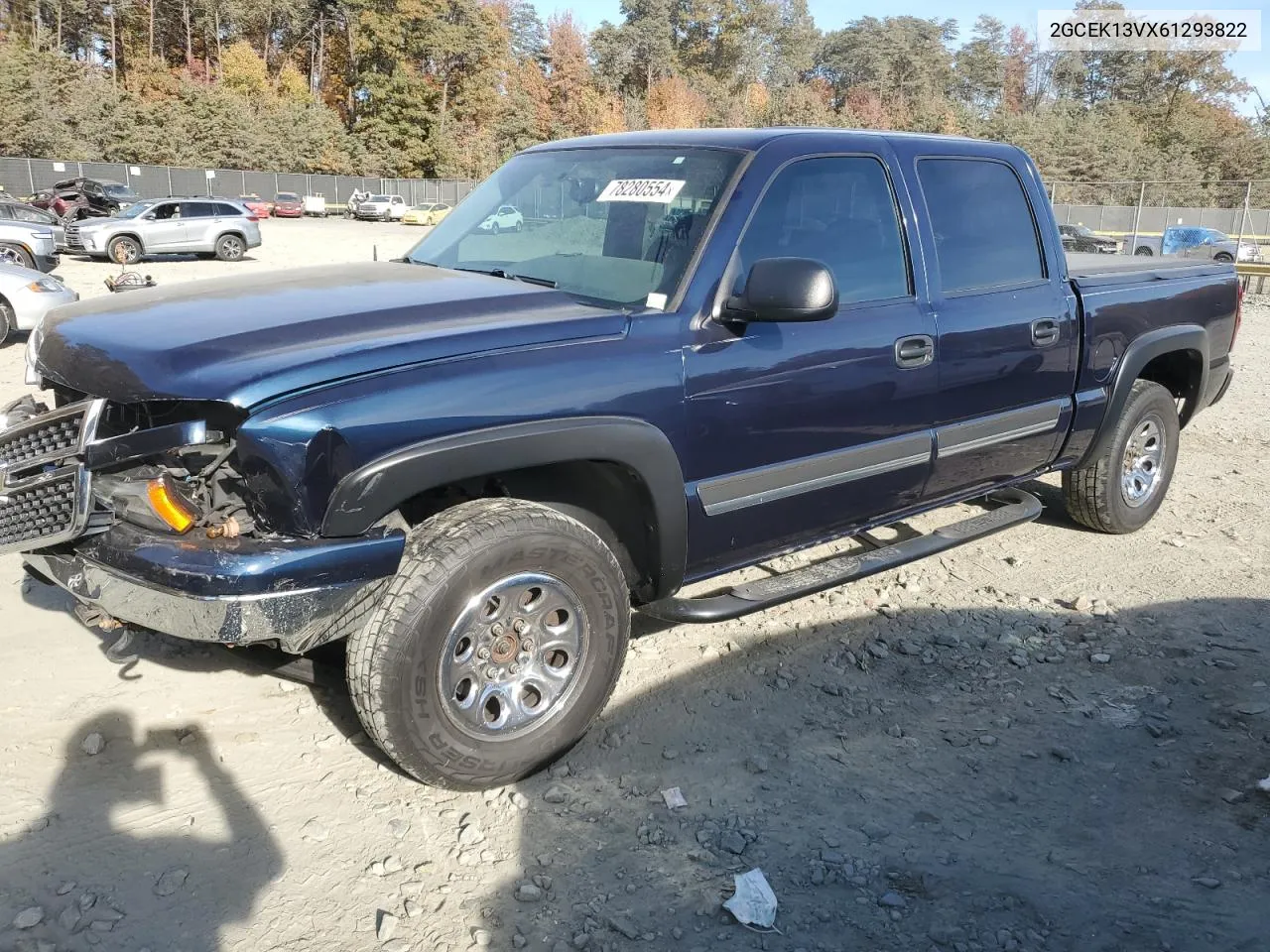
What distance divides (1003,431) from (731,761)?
2.00 metres

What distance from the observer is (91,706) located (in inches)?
138

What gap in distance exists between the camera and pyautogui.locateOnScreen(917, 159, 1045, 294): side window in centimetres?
418

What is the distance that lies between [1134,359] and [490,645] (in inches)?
143

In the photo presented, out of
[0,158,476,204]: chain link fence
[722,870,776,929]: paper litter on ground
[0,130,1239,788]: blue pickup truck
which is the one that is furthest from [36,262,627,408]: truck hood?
[0,158,476,204]: chain link fence

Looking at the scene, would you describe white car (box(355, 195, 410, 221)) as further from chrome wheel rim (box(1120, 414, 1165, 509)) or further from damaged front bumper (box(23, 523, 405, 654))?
damaged front bumper (box(23, 523, 405, 654))

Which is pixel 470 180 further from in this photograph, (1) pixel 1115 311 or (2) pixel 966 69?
(1) pixel 1115 311

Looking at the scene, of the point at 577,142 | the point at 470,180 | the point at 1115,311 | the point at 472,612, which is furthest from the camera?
the point at 470,180

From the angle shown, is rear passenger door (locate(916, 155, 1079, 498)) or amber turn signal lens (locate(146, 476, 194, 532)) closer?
amber turn signal lens (locate(146, 476, 194, 532))

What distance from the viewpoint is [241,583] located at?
2.58 metres

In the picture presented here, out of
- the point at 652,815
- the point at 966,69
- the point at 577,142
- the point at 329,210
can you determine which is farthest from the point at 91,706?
the point at 966,69

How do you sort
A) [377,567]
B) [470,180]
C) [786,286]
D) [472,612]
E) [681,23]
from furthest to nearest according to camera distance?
[681,23] → [470,180] → [786,286] → [472,612] → [377,567]

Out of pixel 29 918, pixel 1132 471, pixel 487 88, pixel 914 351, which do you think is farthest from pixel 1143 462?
pixel 487 88

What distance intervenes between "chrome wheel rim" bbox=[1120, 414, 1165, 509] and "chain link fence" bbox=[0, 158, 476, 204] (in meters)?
45.9

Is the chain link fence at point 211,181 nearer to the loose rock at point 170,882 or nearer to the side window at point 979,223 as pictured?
the side window at point 979,223
